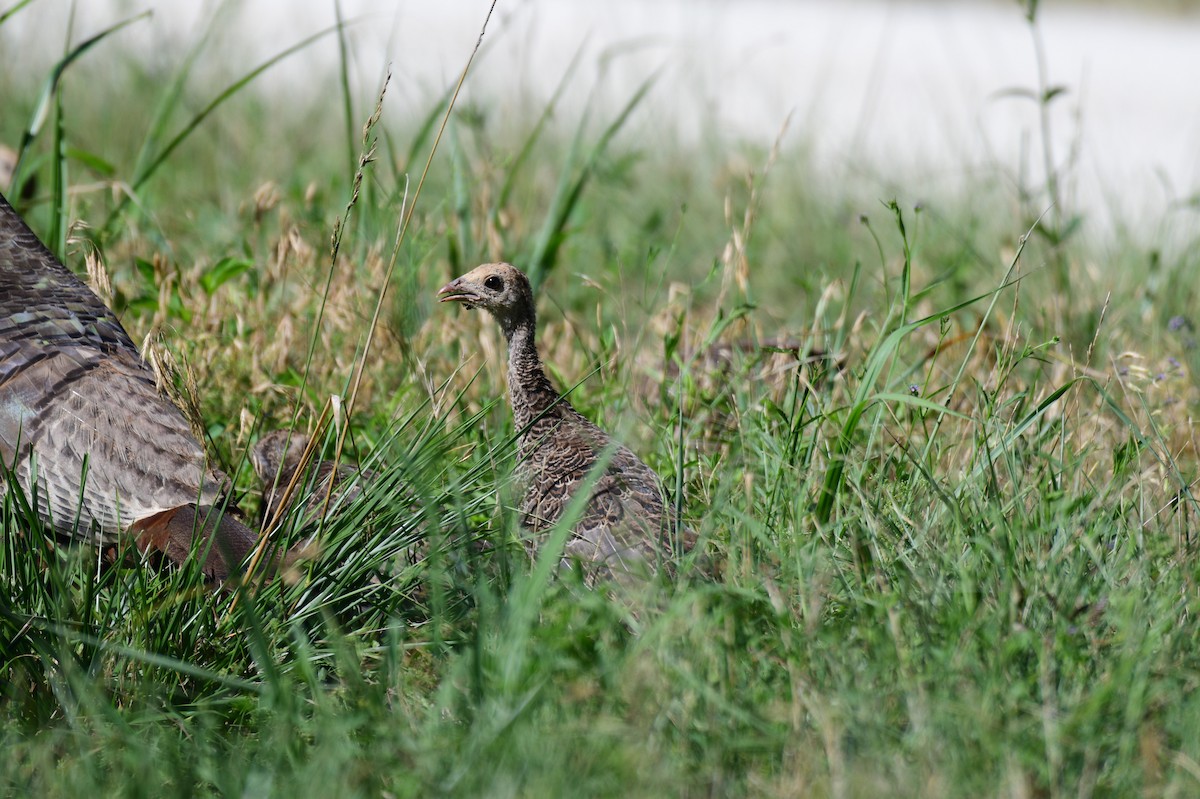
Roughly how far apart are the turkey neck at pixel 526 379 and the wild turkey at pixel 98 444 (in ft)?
2.96

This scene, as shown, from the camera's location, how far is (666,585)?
9.64 feet

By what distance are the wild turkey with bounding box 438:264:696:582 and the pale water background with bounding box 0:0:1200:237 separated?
2.51 metres

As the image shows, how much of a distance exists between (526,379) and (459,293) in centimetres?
35

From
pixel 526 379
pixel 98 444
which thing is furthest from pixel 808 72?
pixel 98 444

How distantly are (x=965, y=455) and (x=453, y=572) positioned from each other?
1.56 meters

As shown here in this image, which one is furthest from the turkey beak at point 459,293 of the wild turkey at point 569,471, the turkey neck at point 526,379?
the turkey neck at point 526,379

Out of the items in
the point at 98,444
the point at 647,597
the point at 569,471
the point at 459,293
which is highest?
the point at 459,293

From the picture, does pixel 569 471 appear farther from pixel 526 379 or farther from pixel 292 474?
pixel 292 474

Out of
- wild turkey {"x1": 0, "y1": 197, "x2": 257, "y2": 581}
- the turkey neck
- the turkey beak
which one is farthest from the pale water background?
wild turkey {"x1": 0, "y1": 197, "x2": 257, "y2": 581}

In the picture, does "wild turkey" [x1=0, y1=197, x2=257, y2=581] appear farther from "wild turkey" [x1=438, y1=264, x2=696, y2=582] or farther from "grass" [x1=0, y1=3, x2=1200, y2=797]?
"wild turkey" [x1=438, y1=264, x2=696, y2=582]

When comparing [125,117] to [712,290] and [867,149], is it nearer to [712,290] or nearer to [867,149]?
[712,290]

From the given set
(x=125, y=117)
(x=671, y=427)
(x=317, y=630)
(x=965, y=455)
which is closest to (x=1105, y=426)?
(x=965, y=455)

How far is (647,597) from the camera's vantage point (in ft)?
8.84

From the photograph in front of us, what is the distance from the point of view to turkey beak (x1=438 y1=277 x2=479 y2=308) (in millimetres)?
3947
